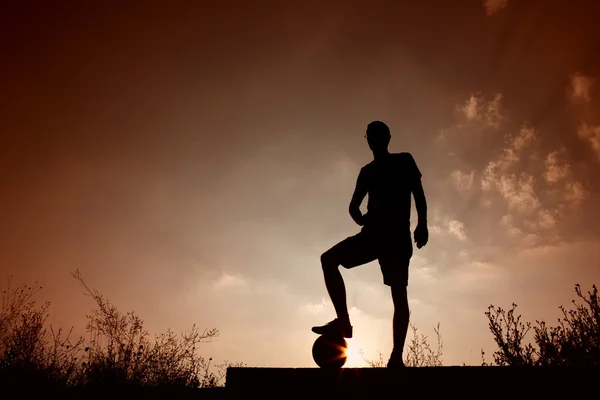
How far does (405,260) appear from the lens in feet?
12.1

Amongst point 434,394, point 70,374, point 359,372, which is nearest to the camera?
point 434,394

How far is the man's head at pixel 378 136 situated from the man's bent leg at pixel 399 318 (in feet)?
5.57

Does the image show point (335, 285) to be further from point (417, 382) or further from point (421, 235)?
point (417, 382)

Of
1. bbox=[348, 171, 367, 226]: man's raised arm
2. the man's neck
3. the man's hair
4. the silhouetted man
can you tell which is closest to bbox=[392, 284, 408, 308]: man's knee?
the silhouetted man

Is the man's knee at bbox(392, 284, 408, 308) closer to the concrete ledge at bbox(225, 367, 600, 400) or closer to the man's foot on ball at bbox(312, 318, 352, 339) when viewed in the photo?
the man's foot on ball at bbox(312, 318, 352, 339)

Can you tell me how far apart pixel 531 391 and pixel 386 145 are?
2800 millimetres

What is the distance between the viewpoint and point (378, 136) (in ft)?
13.6

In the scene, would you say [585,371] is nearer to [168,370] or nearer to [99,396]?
[99,396]

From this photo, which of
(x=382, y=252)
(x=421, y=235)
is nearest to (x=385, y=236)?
(x=382, y=252)

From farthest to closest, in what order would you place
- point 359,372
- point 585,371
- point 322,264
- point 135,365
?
point 135,365
point 322,264
point 359,372
point 585,371

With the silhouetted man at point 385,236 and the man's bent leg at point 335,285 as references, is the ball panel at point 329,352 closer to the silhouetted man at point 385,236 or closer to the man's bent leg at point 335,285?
the silhouetted man at point 385,236

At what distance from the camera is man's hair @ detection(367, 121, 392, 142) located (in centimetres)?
414

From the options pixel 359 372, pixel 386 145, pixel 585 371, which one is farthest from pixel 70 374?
pixel 585 371

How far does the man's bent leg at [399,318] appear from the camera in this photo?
11.2 feet
